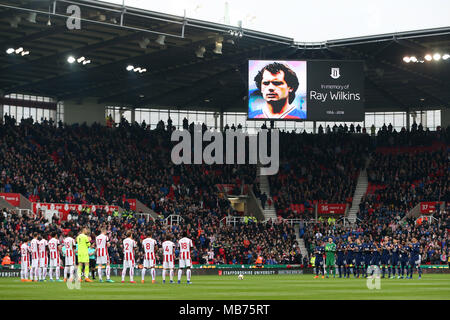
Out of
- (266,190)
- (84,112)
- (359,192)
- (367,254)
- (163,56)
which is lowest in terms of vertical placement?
(367,254)

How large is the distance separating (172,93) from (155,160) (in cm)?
800

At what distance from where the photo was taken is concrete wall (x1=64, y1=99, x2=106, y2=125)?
2630 inches

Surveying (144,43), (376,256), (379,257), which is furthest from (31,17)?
(379,257)

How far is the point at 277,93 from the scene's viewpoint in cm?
5031

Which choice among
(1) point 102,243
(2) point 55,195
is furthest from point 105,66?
(1) point 102,243

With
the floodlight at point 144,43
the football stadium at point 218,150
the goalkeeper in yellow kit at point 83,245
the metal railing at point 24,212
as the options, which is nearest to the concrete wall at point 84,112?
the football stadium at point 218,150

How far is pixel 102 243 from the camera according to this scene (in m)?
29.3

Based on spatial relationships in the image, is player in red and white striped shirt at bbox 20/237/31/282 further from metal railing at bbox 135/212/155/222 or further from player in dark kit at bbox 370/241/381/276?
metal railing at bbox 135/212/155/222

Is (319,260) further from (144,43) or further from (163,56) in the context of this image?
(163,56)

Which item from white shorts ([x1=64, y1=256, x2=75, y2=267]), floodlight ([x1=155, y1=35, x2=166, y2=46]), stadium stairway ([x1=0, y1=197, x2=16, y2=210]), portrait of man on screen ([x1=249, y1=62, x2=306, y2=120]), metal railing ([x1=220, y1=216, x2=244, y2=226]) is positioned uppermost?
floodlight ([x1=155, y1=35, x2=166, y2=46])

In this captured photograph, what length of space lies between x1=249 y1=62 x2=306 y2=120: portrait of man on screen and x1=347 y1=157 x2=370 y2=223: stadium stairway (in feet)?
40.7

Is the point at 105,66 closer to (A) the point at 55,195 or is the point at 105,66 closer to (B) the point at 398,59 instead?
(A) the point at 55,195

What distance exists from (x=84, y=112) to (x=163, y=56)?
1568 centimetres

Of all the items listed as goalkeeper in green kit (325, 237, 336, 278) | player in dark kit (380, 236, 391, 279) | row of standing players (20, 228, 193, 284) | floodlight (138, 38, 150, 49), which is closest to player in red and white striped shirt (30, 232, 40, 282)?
row of standing players (20, 228, 193, 284)
